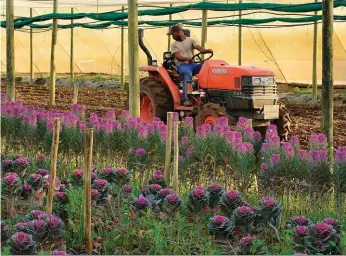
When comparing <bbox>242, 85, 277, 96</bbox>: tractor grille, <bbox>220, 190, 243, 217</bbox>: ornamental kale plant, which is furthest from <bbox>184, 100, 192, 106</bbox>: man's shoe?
<bbox>220, 190, 243, 217</bbox>: ornamental kale plant

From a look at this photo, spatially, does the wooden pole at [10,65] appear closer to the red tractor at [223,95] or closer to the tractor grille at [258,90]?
the red tractor at [223,95]

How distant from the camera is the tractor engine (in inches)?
343

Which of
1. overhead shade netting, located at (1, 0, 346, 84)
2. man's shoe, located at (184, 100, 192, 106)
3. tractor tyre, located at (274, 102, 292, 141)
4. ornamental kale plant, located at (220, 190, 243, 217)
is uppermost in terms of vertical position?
overhead shade netting, located at (1, 0, 346, 84)

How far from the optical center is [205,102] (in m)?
9.09

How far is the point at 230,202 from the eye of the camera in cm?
463

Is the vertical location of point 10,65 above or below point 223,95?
above

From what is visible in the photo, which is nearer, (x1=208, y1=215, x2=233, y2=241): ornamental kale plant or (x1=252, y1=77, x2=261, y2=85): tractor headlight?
(x1=208, y1=215, x2=233, y2=241): ornamental kale plant

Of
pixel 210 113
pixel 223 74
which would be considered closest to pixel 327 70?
pixel 210 113

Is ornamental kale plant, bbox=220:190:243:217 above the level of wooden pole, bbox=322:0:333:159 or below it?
below

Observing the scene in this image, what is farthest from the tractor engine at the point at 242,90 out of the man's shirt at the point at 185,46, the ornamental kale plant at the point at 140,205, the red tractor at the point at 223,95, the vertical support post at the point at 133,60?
the ornamental kale plant at the point at 140,205

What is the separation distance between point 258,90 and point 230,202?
4.32m

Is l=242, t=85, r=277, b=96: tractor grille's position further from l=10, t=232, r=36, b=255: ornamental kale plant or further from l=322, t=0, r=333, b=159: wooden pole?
l=10, t=232, r=36, b=255: ornamental kale plant

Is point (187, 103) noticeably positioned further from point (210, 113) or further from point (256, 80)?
point (256, 80)

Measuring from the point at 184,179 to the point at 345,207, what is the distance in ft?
3.89
